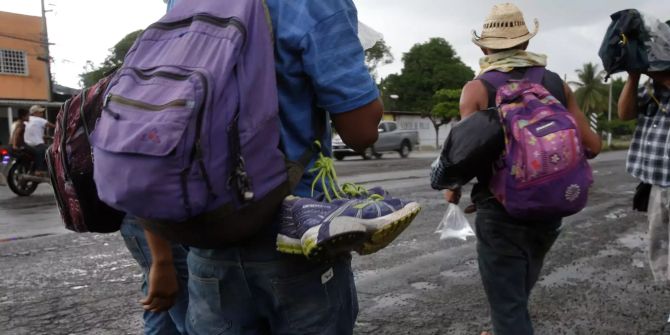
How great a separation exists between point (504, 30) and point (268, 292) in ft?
6.08

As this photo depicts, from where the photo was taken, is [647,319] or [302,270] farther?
[647,319]

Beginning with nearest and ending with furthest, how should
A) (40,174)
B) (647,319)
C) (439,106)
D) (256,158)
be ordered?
(256,158) → (647,319) → (40,174) → (439,106)

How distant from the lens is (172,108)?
1.23m

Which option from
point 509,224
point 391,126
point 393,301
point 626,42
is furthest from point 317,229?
point 391,126

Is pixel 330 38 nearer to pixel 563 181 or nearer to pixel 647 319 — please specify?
pixel 563 181

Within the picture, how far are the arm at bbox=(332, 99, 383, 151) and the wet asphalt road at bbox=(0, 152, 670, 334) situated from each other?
2.21 m

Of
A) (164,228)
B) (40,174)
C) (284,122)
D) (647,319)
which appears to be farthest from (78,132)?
(40,174)

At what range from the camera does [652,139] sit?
325 cm

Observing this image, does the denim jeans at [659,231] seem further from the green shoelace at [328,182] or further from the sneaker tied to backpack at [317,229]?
the sneaker tied to backpack at [317,229]

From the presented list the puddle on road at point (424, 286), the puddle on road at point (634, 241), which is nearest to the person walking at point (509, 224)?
the puddle on road at point (424, 286)

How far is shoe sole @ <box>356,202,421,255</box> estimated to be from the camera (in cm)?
133

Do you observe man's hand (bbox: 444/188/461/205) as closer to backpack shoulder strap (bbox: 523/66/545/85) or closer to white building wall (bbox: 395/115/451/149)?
backpack shoulder strap (bbox: 523/66/545/85)

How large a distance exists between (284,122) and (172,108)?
1.11 feet

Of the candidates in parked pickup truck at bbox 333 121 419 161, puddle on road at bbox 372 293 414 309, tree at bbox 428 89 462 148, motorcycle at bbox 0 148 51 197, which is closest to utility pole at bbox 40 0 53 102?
parked pickup truck at bbox 333 121 419 161
